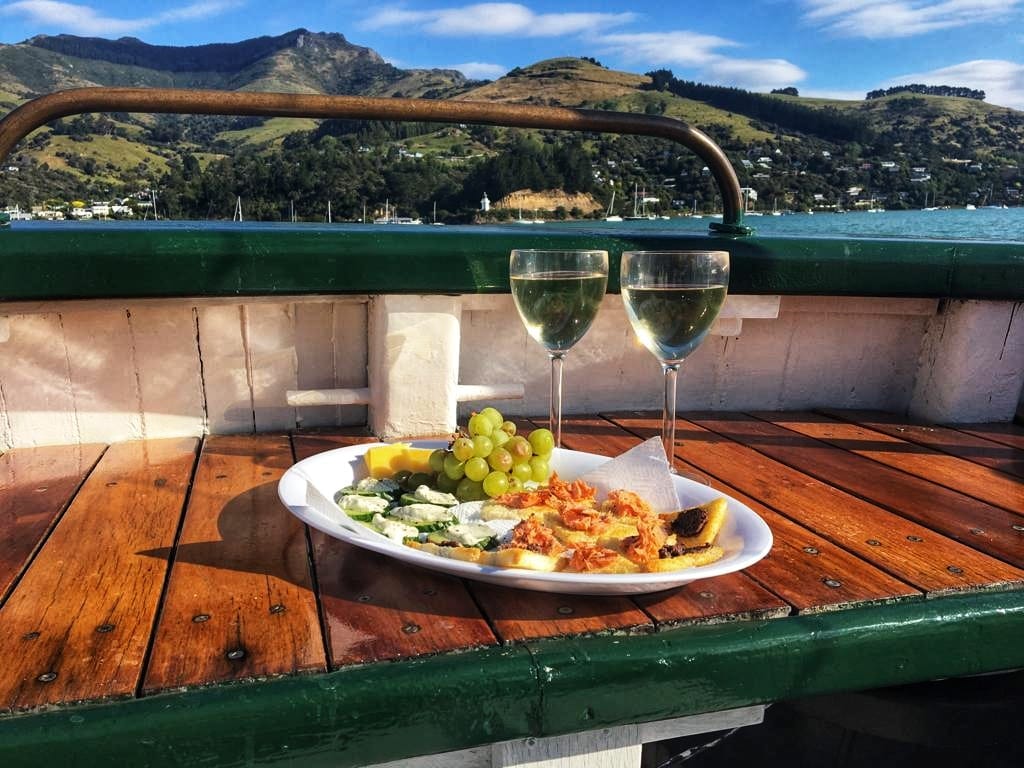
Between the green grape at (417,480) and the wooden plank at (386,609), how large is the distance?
0.45 feet

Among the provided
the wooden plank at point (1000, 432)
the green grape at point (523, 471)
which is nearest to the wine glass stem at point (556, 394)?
the green grape at point (523, 471)

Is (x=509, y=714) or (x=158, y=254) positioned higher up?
(x=158, y=254)

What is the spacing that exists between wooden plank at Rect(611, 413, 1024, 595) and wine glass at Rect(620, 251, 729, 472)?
17.3 inches

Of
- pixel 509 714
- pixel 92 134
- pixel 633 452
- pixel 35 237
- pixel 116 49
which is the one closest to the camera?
pixel 509 714

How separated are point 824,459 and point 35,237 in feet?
6.07

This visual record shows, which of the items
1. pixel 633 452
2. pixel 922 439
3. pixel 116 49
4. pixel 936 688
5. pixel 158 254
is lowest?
pixel 936 688

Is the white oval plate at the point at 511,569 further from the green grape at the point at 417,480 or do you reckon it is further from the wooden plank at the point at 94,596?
the wooden plank at the point at 94,596

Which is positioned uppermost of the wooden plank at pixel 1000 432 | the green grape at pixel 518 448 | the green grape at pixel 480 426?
the green grape at pixel 480 426

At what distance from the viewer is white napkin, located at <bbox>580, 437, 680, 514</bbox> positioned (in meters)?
1.22

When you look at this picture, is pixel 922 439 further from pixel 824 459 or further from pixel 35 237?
pixel 35 237

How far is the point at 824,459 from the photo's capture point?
1.82 m

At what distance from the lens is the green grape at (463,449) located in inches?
48.1

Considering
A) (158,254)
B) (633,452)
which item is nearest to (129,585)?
(633,452)

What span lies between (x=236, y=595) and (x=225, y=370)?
105cm
